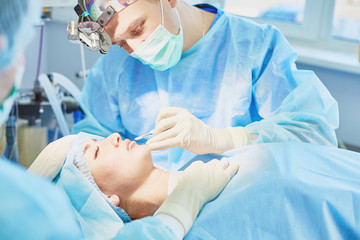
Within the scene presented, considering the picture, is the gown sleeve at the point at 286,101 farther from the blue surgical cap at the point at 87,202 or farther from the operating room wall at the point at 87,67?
the operating room wall at the point at 87,67

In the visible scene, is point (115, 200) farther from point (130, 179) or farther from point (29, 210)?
point (29, 210)

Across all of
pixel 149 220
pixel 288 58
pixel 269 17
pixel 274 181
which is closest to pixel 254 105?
pixel 288 58

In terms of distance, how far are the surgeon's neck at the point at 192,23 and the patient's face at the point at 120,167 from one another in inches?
19.8

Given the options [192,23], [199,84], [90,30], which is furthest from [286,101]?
[90,30]

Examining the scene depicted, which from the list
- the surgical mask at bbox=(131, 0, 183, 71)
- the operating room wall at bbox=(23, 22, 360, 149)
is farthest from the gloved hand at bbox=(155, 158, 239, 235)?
the operating room wall at bbox=(23, 22, 360, 149)

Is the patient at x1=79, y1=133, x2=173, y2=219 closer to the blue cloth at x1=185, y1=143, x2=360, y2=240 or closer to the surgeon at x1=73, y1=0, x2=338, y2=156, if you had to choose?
the surgeon at x1=73, y1=0, x2=338, y2=156

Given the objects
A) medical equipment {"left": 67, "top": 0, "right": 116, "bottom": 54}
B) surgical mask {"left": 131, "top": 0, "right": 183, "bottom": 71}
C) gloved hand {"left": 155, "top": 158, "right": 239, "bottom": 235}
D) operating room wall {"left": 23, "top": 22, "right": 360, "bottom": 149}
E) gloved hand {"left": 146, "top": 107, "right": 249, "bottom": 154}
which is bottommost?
operating room wall {"left": 23, "top": 22, "right": 360, "bottom": 149}

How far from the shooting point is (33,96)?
2.46 metres

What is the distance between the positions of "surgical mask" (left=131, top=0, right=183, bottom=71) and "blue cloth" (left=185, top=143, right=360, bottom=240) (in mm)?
582

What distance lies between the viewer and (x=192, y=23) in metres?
1.78

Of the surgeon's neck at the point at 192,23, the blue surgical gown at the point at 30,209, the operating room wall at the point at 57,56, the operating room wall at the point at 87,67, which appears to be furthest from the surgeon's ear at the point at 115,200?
the operating room wall at the point at 57,56

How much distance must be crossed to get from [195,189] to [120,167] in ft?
0.99

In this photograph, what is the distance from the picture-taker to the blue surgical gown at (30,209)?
24.7 inches

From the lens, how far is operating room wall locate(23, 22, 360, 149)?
8.22 ft
